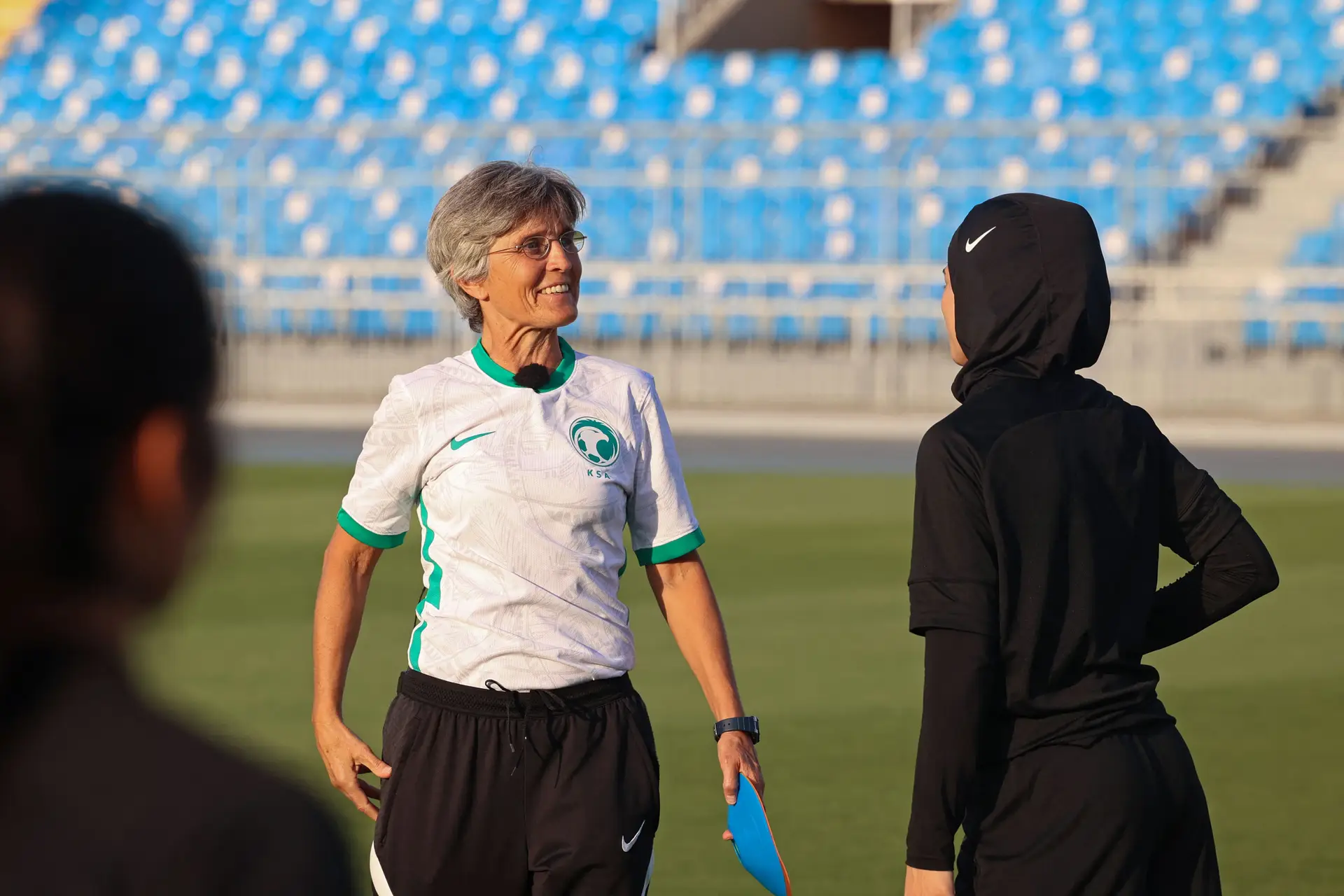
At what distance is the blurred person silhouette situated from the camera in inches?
44.3

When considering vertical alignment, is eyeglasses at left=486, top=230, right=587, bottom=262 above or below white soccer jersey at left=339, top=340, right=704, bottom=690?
above

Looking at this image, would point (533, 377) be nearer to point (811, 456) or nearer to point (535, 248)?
point (535, 248)

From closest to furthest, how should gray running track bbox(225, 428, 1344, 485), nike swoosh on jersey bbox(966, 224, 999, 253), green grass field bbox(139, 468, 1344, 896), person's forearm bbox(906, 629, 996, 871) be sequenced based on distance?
person's forearm bbox(906, 629, 996, 871)
nike swoosh on jersey bbox(966, 224, 999, 253)
green grass field bbox(139, 468, 1344, 896)
gray running track bbox(225, 428, 1344, 485)

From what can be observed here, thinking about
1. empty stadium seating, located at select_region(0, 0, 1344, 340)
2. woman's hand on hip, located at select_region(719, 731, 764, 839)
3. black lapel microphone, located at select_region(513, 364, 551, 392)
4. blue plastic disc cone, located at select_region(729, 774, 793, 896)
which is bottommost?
blue plastic disc cone, located at select_region(729, 774, 793, 896)

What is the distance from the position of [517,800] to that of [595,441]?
2.17 ft

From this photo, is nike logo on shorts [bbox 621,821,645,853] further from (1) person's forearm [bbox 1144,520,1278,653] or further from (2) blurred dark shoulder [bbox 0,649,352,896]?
(2) blurred dark shoulder [bbox 0,649,352,896]

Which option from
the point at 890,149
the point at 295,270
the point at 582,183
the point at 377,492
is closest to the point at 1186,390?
the point at 890,149

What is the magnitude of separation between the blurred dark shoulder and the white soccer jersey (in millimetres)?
2130

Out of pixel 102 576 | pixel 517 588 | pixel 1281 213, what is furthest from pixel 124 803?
pixel 1281 213

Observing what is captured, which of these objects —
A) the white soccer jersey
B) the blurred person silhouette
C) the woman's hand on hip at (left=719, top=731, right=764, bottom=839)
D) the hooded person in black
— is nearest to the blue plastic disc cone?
the woman's hand on hip at (left=719, top=731, right=764, bottom=839)

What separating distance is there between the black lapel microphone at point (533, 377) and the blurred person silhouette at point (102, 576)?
2.22m

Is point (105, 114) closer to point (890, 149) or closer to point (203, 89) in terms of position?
point (203, 89)

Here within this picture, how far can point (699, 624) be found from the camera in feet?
11.6

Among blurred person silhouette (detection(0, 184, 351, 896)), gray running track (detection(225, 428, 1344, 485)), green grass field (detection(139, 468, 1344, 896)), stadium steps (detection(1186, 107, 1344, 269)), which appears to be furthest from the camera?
stadium steps (detection(1186, 107, 1344, 269))
